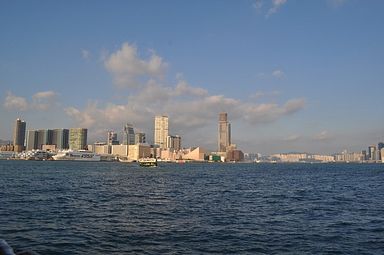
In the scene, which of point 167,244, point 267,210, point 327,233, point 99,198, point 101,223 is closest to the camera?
point 167,244

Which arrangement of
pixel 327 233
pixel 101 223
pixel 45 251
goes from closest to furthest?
pixel 45 251 < pixel 327 233 < pixel 101 223

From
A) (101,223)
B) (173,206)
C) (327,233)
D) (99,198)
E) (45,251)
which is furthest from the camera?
(99,198)

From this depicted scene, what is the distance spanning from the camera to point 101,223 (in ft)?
96.7

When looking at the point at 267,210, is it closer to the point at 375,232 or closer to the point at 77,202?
the point at 375,232

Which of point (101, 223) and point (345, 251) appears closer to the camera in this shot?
point (345, 251)

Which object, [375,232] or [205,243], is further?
[375,232]

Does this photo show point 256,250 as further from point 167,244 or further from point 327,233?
point 327,233

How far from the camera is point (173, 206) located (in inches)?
1594

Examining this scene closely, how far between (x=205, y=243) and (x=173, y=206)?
17.3m

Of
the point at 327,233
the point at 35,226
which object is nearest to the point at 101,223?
the point at 35,226

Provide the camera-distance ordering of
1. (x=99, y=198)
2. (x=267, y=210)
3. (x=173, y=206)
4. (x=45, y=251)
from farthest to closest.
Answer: (x=99, y=198) < (x=173, y=206) < (x=267, y=210) < (x=45, y=251)

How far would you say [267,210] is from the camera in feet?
124

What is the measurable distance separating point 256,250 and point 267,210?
1650cm

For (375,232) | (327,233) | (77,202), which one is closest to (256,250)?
(327,233)
